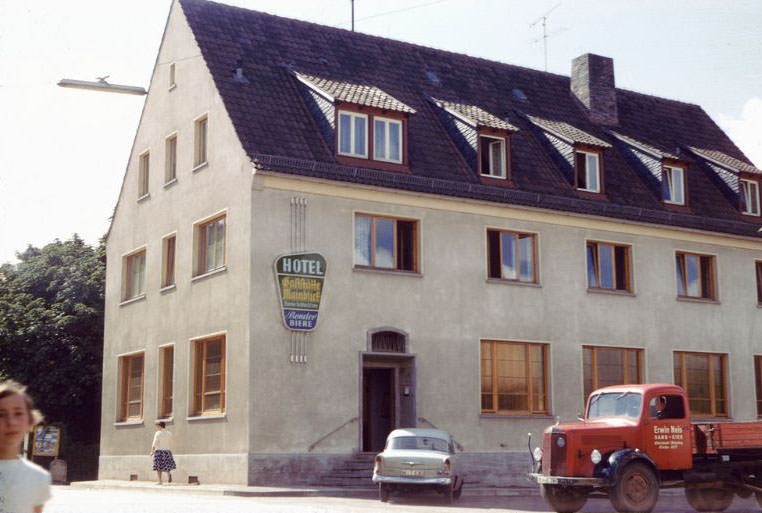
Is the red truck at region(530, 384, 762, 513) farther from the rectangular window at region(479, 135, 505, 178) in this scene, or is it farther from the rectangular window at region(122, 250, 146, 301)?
the rectangular window at region(122, 250, 146, 301)

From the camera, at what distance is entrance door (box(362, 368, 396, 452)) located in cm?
2791

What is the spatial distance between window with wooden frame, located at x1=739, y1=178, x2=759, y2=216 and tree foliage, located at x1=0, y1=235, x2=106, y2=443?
78.0ft

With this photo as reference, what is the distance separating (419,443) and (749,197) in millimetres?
18227

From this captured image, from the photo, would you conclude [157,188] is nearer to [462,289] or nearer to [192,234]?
[192,234]

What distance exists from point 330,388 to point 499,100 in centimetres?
1276

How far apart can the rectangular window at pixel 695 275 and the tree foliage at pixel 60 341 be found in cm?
2134

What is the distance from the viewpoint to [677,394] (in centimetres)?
1950

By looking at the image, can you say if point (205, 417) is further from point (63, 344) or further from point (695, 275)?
point (63, 344)

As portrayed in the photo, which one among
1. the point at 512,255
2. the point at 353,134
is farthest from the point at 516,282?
the point at 353,134

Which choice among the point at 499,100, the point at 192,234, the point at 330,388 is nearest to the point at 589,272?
the point at 499,100

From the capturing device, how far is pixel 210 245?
28.2 meters

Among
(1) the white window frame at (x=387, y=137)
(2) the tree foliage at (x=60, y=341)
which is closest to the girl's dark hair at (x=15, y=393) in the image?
(1) the white window frame at (x=387, y=137)

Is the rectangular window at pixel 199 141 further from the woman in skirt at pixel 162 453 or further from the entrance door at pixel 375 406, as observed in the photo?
the entrance door at pixel 375 406

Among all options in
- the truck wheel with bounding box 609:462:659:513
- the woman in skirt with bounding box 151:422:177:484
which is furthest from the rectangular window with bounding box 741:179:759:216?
the woman in skirt with bounding box 151:422:177:484
